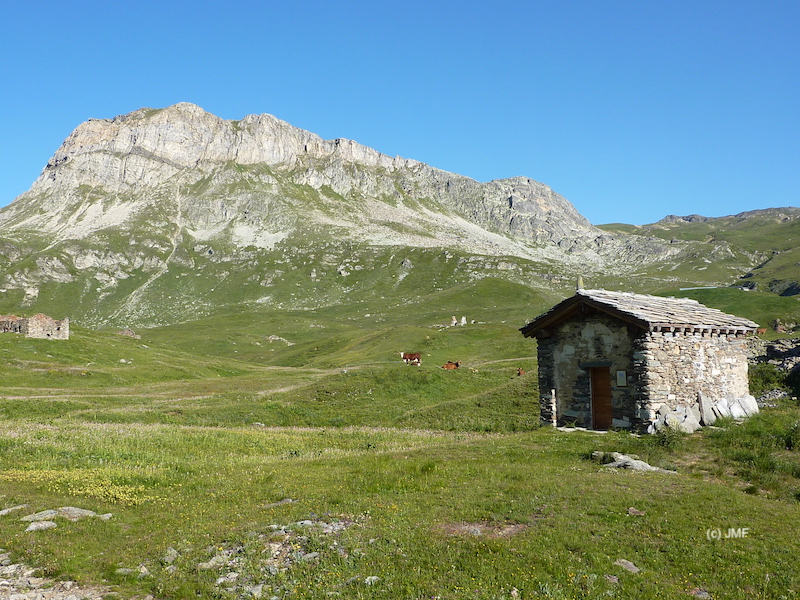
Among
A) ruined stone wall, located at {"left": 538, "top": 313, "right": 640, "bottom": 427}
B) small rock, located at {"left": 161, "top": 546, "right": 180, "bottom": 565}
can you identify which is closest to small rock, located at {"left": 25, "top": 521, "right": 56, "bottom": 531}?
small rock, located at {"left": 161, "top": 546, "right": 180, "bottom": 565}

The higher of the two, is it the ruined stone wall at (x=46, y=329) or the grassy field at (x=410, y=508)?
the ruined stone wall at (x=46, y=329)

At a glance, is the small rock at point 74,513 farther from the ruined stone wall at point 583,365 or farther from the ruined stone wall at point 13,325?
the ruined stone wall at point 13,325

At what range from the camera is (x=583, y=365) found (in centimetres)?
3072

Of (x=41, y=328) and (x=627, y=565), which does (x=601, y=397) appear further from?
(x=41, y=328)

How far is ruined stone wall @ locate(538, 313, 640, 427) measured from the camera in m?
28.7

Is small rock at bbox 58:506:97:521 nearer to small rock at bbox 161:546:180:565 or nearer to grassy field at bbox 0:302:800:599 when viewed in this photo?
grassy field at bbox 0:302:800:599

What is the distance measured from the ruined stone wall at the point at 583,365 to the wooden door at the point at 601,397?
31cm

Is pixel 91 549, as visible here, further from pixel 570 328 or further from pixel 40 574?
pixel 570 328

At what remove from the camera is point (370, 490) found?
17203 mm

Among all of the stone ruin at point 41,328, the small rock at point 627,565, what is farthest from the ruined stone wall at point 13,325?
the small rock at point 627,565

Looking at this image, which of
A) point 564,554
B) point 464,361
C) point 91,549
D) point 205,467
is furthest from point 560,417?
point 464,361

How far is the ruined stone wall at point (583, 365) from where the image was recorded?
28.7 meters

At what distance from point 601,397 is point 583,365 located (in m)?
1.86

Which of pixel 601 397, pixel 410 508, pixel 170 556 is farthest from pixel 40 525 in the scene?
pixel 601 397
